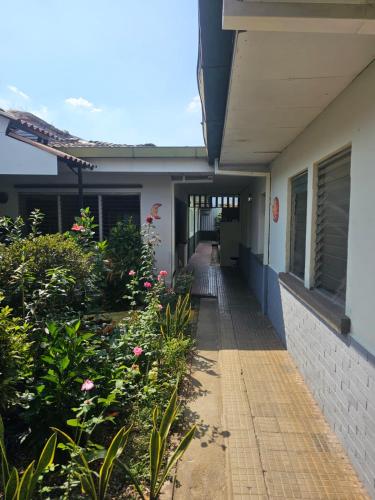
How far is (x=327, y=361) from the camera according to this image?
9.37 feet

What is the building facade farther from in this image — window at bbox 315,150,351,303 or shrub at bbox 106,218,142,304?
shrub at bbox 106,218,142,304

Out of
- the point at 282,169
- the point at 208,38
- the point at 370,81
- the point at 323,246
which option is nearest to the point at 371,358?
the point at 323,246

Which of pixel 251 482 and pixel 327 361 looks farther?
pixel 327 361

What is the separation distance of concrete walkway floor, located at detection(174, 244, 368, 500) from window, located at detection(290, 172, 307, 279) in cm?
117

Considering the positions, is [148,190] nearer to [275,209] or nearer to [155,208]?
[155,208]

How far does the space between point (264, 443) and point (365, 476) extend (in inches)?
28.5

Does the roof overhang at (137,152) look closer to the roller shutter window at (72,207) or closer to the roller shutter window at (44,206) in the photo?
the roller shutter window at (72,207)

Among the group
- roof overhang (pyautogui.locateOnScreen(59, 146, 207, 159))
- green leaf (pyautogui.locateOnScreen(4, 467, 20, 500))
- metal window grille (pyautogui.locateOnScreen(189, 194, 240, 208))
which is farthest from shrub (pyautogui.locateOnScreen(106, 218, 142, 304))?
metal window grille (pyautogui.locateOnScreen(189, 194, 240, 208))

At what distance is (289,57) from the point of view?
2.06m

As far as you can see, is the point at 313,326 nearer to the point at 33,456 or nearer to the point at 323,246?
the point at 323,246

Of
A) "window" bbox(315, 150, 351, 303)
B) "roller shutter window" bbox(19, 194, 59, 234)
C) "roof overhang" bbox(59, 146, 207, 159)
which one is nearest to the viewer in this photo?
"window" bbox(315, 150, 351, 303)

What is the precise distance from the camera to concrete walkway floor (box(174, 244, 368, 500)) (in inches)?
85.6

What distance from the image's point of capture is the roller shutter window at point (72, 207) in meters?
7.60

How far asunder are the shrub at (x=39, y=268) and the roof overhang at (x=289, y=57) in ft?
7.12
